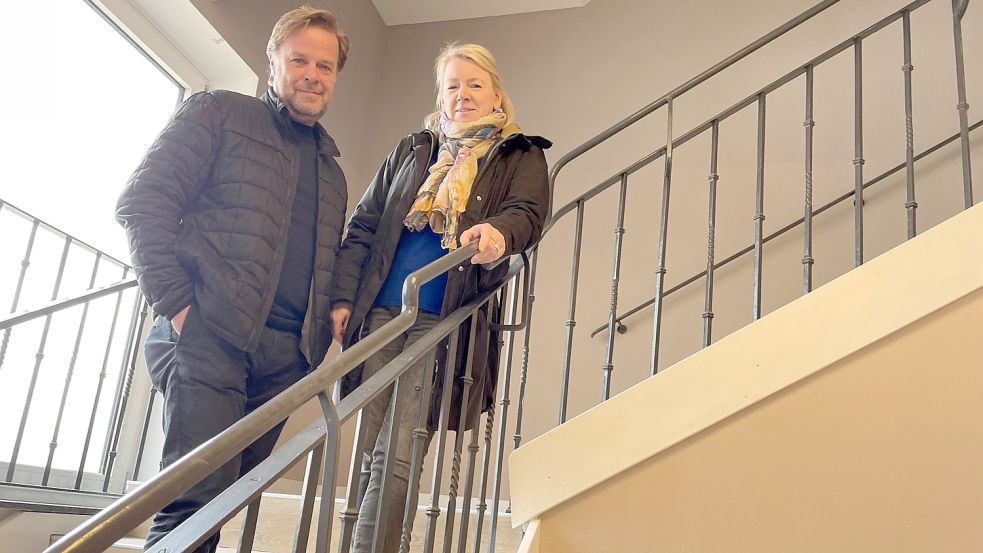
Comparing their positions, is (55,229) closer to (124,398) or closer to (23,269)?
(23,269)

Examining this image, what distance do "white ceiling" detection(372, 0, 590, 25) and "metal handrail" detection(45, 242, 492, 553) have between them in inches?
130

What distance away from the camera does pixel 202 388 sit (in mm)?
1486

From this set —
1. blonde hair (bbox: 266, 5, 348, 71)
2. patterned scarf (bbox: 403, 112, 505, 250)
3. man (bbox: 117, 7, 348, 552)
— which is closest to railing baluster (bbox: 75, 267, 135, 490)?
man (bbox: 117, 7, 348, 552)

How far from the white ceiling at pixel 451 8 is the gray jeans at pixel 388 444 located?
10.2 ft

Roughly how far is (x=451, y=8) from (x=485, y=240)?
327 centimetres

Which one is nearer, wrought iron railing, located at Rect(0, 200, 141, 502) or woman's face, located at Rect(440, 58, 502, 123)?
woman's face, located at Rect(440, 58, 502, 123)

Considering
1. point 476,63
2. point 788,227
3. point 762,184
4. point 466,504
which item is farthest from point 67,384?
point 788,227

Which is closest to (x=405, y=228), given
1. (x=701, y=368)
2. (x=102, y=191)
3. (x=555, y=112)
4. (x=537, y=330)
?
(x=701, y=368)

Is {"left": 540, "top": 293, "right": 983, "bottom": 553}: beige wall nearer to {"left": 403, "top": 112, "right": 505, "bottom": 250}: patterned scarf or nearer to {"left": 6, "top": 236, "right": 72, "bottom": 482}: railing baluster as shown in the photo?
{"left": 403, "top": 112, "right": 505, "bottom": 250}: patterned scarf

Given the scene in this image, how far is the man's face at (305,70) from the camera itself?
1.79m

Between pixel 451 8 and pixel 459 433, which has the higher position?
pixel 451 8

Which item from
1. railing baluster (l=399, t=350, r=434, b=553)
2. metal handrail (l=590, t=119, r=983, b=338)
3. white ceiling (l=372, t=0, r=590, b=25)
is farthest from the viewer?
white ceiling (l=372, t=0, r=590, b=25)

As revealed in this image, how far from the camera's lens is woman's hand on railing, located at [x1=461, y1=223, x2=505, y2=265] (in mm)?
1613

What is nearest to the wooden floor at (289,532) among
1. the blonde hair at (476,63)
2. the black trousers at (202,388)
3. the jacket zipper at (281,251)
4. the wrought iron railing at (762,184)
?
the wrought iron railing at (762,184)
